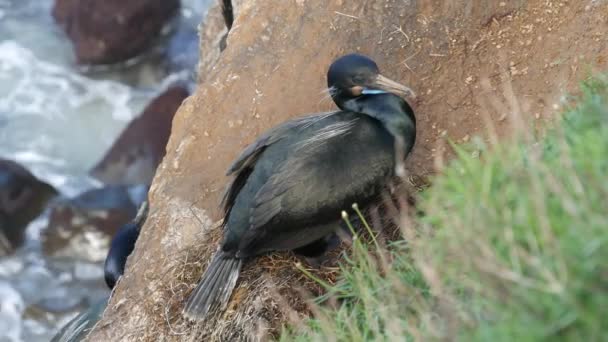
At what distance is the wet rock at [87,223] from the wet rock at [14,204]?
33 centimetres

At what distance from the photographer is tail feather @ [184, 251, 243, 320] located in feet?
15.3

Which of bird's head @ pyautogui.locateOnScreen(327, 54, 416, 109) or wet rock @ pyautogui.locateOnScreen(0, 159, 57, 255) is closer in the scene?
bird's head @ pyautogui.locateOnScreen(327, 54, 416, 109)

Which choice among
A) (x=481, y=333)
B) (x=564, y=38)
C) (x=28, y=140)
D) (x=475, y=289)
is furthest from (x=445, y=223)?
(x=28, y=140)

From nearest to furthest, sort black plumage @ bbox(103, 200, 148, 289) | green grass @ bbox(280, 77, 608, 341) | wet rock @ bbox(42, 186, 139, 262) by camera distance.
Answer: green grass @ bbox(280, 77, 608, 341)
black plumage @ bbox(103, 200, 148, 289)
wet rock @ bbox(42, 186, 139, 262)

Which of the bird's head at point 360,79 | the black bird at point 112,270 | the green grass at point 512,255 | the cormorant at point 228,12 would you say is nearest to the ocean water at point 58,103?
the cormorant at point 228,12

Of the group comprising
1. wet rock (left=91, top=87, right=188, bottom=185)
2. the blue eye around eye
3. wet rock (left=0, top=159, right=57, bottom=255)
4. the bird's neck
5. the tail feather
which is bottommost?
wet rock (left=0, top=159, right=57, bottom=255)

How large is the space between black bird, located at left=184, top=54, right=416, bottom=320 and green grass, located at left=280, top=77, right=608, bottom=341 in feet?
2.64

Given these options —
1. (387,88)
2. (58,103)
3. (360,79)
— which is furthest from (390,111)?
(58,103)

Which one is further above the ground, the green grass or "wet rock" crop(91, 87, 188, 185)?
the green grass

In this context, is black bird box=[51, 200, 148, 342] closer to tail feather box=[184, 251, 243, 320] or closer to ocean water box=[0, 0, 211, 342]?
tail feather box=[184, 251, 243, 320]

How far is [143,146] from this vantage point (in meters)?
10.5

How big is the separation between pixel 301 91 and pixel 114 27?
23.2ft

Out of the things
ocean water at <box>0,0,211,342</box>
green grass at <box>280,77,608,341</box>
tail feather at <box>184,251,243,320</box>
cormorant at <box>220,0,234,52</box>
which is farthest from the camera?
ocean water at <box>0,0,211,342</box>

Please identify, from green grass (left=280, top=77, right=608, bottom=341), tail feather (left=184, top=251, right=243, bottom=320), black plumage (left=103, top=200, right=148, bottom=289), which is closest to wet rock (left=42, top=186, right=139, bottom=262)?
black plumage (left=103, top=200, right=148, bottom=289)
